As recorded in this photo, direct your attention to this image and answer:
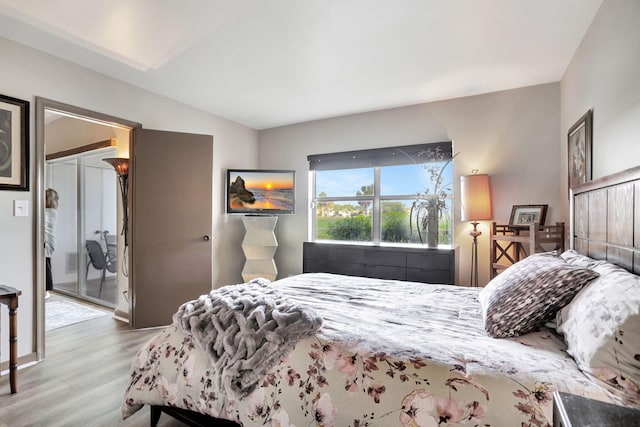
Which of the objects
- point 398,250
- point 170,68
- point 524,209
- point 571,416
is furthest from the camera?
point 398,250

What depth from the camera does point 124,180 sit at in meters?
3.43

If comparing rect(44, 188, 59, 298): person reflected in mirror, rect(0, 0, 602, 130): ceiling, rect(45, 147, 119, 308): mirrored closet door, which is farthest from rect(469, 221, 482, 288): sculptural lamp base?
rect(44, 188, 59, 298): person reflected in mirror

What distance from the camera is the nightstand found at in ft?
1.95

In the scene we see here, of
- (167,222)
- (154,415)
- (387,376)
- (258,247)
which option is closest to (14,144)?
(167,222)

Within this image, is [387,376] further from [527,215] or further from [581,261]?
[527,215]

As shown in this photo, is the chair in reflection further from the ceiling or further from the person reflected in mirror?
the ceiling

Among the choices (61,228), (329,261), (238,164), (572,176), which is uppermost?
(238,164)

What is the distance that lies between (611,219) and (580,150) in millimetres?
1051

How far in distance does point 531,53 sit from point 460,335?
2396mm

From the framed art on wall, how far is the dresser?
0.67 m

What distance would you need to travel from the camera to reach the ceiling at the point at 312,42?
77.0 inches

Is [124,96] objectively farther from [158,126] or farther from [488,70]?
[488,70]

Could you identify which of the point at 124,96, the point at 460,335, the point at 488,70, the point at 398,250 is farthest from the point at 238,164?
the point at 460,335

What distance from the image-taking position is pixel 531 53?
248cm
